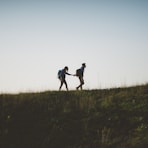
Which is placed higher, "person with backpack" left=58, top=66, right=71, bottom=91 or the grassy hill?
"person with backpack" left=58, top=66, right=71, bottom=91

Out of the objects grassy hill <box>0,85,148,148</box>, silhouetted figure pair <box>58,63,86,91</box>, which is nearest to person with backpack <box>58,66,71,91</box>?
silhouetted figure pair <box>58,63,86,91</box>

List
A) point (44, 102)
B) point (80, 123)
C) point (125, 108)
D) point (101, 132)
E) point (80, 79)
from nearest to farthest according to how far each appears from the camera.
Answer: point (101, 132), point (80, 123), point (125, 108), point (44, 102), point (80, 79)

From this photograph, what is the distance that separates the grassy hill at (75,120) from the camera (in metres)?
11.6

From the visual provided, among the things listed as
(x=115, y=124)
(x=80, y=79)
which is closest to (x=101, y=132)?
(x=115, y=124)

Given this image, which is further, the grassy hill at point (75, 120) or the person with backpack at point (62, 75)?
the person with backpack at point (62, 75)

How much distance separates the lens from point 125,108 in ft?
48.1

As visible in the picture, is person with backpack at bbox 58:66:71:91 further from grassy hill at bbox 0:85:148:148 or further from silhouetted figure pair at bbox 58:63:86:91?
grassy hill at bbox 0:85:148:148

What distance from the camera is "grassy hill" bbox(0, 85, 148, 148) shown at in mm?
11617

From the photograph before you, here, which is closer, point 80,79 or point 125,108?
point 125,108

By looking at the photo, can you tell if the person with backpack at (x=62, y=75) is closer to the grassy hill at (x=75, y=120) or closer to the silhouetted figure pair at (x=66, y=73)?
A: the silhouetted figure pair at (x=66, y=73)

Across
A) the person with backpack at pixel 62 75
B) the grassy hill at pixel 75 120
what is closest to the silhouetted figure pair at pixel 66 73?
the person with backpack at pixel 62 75

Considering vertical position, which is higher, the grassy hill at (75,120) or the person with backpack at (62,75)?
the person with backpack at (62,75)

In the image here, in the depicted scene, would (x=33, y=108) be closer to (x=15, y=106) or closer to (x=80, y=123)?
(x=15, y=106)

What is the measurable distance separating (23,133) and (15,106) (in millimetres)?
2611
